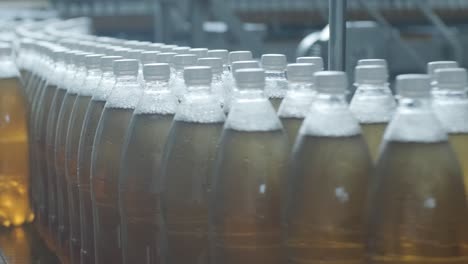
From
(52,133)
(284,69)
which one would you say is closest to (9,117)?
(52,133)

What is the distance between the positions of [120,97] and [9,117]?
0.85 m

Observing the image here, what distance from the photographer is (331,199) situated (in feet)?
3.41

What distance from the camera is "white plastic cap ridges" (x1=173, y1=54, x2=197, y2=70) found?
1.46 m

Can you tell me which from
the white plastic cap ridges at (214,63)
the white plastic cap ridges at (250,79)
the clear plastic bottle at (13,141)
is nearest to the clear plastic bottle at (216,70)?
the white plastic cap ridges at (214,63)

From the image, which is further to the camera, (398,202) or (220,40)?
(220,40)

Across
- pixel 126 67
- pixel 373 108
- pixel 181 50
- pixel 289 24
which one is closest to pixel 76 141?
pixel 181 50

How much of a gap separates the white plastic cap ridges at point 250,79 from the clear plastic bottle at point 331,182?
0.07 meters

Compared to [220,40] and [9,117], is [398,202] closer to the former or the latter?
[9,117]

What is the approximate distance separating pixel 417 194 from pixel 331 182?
89 mm

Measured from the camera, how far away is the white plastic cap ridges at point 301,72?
1.21 meters

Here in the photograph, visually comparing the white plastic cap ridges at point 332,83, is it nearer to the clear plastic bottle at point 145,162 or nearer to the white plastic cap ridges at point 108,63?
the clear plastic bottle at point 145,162

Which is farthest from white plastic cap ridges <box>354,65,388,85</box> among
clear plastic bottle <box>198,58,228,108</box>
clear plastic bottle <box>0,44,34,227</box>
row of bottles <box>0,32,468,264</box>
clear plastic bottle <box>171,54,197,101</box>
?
clear plastic bottle <box>0,44,34,227</box>

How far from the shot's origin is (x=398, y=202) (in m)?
1.00

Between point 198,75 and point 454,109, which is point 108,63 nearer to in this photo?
point 198,75
